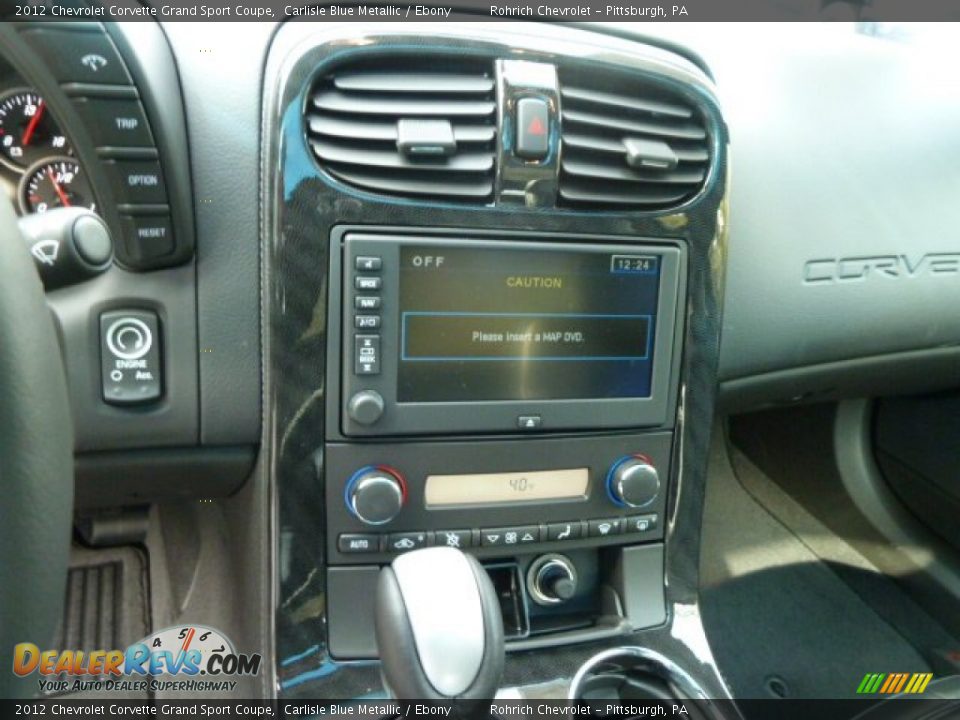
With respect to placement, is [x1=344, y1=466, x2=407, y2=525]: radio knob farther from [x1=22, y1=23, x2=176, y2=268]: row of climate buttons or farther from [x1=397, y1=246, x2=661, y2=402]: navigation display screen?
[x1=22, y1=23, x2=176, y2=268]: row of climate buttons

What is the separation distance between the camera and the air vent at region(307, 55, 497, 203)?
1.00 m

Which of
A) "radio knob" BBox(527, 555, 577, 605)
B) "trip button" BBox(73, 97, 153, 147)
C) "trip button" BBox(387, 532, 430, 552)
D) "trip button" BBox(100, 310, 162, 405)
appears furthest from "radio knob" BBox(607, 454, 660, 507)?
"trip button" BBox(73, 97, 153, 147)

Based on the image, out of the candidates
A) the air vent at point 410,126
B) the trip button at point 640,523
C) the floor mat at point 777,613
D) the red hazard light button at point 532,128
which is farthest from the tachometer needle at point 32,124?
the floor mat at point 777,613

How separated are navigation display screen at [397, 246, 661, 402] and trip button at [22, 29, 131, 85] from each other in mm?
382

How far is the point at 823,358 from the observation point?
1501 millimetres

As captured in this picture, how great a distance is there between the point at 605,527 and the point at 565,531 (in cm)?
6

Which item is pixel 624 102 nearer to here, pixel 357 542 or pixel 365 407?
pixel 365 407

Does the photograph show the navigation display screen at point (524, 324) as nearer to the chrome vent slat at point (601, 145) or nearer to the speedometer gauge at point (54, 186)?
the chrome vent slat at point (601, 145)

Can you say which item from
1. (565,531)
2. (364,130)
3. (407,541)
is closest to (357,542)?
(407,541)

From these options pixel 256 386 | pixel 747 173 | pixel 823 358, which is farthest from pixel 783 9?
pixel 256 386

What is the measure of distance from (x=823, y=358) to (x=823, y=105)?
1.39ft

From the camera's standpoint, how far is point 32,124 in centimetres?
104

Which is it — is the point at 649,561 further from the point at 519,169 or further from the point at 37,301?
the point at 37,301

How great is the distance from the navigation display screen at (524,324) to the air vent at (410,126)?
8cm
